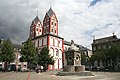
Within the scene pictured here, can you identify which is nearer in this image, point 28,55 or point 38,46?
point 28,55

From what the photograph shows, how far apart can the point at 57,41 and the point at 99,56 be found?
2014 centimetres

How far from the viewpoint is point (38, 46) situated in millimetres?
74125

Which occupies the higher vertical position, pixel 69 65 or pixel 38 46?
pixel 38 46

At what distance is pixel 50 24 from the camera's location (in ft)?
249

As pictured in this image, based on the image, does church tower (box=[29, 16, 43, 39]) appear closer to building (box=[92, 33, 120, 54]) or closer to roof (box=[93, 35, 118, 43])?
building (box=[92, 33, 120, 54])

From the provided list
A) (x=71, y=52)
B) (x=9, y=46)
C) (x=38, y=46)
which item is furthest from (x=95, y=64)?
(x=71, y=52)

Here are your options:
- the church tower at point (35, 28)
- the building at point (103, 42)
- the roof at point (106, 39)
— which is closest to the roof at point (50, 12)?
the church tower at point (35, 28)

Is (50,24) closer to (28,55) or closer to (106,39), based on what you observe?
(106,39)

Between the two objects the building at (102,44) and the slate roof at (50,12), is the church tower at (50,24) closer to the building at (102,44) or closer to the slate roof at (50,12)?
the slate roof at (50,12)

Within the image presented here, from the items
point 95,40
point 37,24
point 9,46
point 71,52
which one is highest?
point 37,24

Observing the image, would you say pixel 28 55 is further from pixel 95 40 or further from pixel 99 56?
pixel 95 40

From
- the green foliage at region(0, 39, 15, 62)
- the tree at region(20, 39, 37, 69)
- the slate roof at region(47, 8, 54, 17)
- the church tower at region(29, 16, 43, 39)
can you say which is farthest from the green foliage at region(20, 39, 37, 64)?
the church tower at region(29, 16, 43, 39)

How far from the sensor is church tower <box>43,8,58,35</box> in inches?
2988

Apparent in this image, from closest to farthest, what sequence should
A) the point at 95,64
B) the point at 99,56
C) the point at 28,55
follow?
the point at 28,55
the point at 99,56
the point at 95,64
